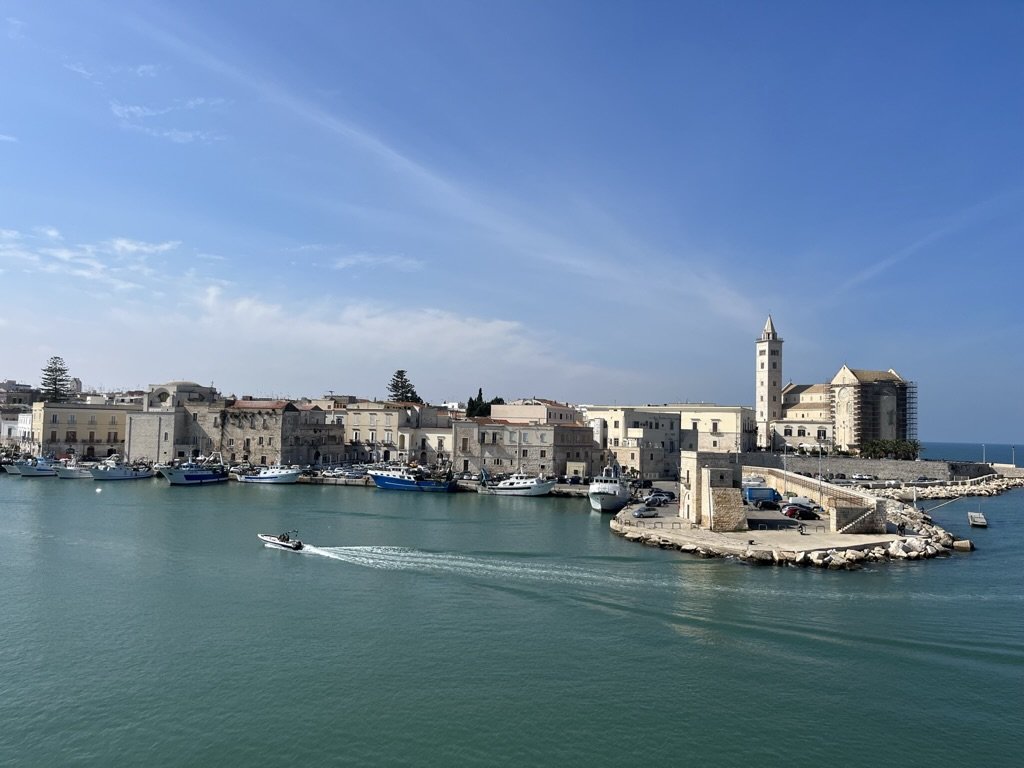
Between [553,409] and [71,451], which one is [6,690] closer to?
[553,409]

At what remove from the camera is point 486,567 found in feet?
70.6

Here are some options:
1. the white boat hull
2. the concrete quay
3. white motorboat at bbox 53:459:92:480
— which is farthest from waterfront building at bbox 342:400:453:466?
the concrete quay

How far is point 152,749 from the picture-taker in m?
10.7

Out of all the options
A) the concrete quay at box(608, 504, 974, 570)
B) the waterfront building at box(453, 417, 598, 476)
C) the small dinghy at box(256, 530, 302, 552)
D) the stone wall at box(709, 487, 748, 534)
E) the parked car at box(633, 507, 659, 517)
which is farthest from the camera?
the waterfront building at box(453, 417, 598, 476)

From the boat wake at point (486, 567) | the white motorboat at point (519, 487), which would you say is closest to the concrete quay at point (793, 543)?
the boat wake at point (486, 567)

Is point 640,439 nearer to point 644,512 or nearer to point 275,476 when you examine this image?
point 644,512

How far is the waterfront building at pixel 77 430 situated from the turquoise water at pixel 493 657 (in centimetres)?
3719

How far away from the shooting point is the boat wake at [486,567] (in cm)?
2009

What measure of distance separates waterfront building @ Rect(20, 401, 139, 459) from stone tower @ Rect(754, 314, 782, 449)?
2094 inches

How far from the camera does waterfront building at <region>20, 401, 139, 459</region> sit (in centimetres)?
5709

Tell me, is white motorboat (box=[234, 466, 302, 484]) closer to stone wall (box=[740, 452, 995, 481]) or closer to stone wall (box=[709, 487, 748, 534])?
stone wall (box=[709, 487, 748, 534])

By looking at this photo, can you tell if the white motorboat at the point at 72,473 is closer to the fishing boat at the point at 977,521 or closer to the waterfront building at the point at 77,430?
the waterfront building at the point at 77,430

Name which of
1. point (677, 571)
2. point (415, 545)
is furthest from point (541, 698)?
point (415, 545)

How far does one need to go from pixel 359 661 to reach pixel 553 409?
1714 inches
